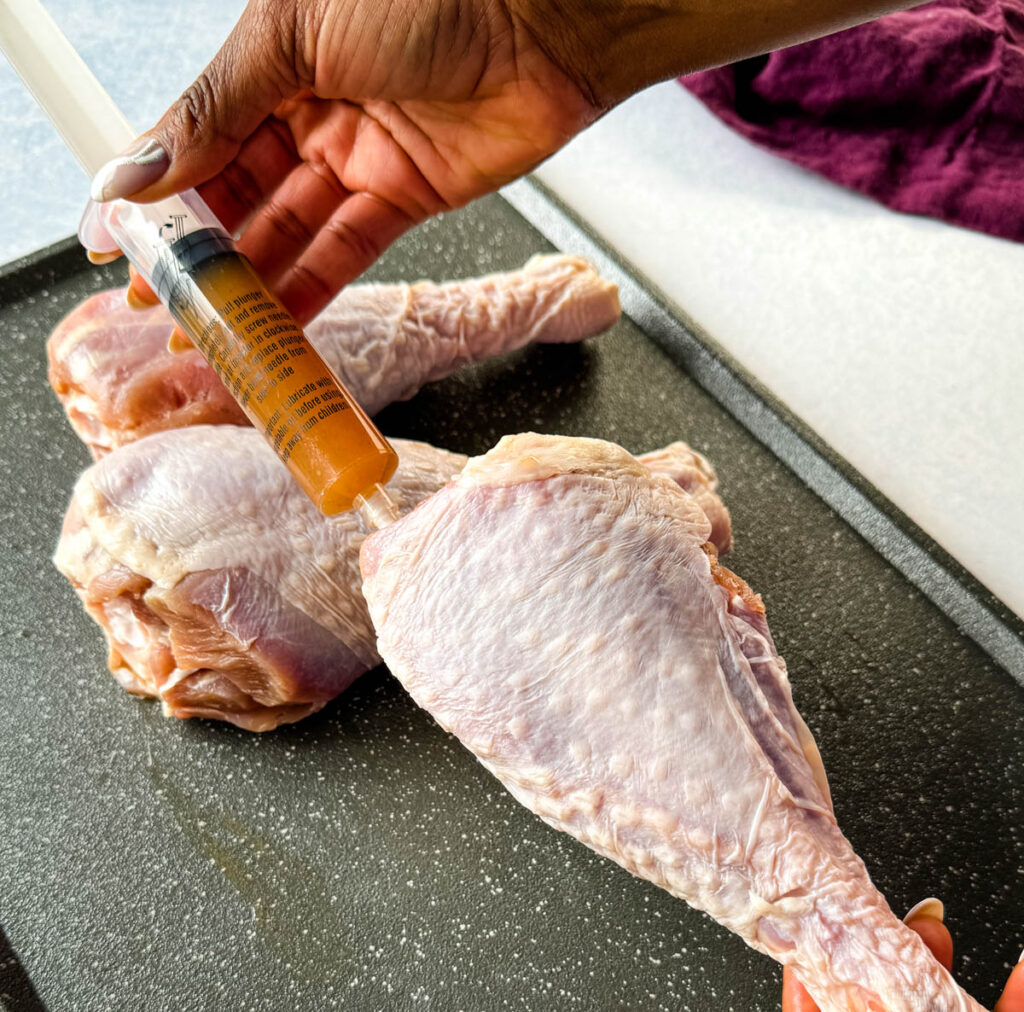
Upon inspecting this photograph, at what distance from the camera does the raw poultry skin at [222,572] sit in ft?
3.58

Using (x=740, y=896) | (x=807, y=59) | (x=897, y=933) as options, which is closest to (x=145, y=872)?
(x=740, y=896)

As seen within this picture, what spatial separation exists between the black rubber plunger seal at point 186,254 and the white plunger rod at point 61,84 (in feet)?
0.40

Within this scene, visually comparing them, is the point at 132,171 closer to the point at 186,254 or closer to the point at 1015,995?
the point at 186,254

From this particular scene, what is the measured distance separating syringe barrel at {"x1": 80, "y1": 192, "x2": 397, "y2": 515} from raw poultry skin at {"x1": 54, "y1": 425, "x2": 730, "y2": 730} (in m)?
0.15

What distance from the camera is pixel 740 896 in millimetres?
839

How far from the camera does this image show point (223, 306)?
99cm

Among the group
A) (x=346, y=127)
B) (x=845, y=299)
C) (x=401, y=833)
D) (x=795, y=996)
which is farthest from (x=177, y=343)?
(x=845, y=299)

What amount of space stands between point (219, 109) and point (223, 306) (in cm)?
21

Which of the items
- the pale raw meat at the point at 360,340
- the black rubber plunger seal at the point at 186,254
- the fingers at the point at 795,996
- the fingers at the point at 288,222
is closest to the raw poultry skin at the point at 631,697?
the fingers at the point at 795,996

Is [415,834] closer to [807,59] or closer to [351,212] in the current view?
[351,212]

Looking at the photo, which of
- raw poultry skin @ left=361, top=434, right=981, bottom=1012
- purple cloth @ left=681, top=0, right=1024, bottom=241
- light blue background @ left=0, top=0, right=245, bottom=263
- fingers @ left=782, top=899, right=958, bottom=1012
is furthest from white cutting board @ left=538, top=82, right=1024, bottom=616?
light blue background @ left=0, top=0, right=245, bottom=263

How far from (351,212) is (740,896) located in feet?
3.15

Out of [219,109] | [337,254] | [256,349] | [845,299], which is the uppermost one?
[219,109]

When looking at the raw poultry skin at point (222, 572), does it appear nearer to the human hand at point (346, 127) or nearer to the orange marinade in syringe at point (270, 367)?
the orange marinade in syringe at point (270, 367)
